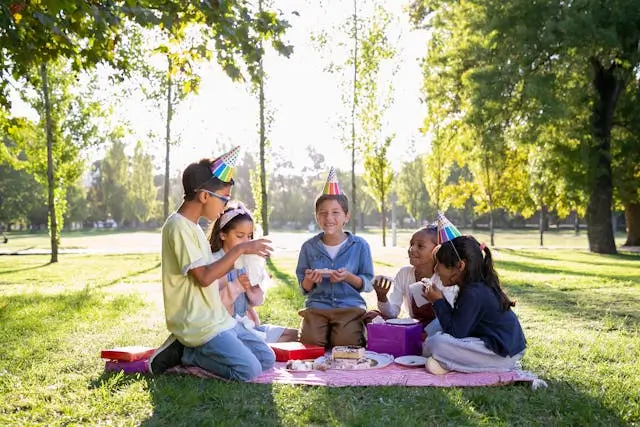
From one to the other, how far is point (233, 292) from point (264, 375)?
0.95 m

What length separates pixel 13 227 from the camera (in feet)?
237

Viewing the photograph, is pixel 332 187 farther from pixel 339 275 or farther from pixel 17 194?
pixel 17 194

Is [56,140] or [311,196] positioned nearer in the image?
[56,140]

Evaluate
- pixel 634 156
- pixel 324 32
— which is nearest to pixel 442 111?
pixel 324 32

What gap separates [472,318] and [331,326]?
162 centimetres

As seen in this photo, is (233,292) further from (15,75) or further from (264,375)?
(15,75)

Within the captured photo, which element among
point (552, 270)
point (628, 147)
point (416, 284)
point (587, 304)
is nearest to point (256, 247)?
point (416, 284)

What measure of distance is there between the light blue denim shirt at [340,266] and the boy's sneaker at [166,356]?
5.01 ft

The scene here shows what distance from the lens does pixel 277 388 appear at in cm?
408

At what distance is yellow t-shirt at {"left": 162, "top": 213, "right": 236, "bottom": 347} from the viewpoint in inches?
167

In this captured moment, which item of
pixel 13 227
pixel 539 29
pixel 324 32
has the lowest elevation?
pixel 13 227

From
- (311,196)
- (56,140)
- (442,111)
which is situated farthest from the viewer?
(311,196)

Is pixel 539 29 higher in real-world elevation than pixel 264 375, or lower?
higher

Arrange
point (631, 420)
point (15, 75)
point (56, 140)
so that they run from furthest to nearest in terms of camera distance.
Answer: point (56, 140) → point (15, 75) → point (631, 420)
